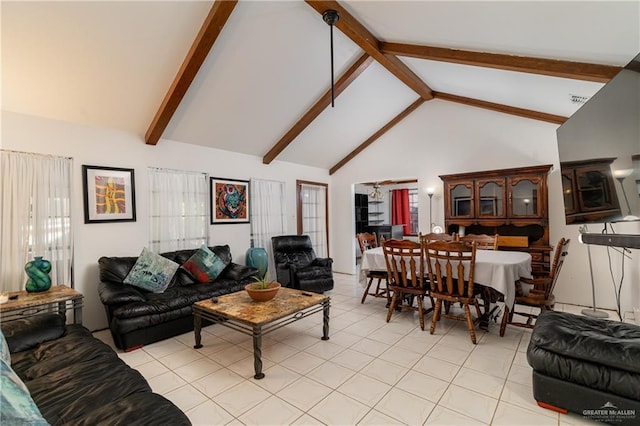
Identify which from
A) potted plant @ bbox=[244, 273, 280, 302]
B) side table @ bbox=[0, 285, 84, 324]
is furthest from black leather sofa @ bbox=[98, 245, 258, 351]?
potted plant @ bbox=[244, 273, 280, 302]

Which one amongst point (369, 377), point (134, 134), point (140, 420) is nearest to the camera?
point (140, 420)

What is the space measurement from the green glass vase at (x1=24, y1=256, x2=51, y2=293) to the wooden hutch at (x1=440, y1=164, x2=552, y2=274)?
5234 millimetres

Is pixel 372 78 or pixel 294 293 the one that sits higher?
pixel 372 78

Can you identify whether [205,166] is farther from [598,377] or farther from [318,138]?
[598,377]

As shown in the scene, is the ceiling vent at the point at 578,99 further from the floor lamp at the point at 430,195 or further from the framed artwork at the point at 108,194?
the framed artwork at the point at 108,194

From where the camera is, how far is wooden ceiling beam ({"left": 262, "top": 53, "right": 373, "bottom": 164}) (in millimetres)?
3959

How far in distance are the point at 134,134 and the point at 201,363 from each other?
2.99 m

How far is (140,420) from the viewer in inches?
50.2

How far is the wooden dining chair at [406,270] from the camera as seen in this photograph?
330 centimetres

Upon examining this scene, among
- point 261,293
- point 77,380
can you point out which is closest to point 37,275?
point 77,380

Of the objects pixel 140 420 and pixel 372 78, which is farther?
pixel 372 78

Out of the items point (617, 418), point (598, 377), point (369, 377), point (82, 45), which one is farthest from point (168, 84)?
point (617, 418)

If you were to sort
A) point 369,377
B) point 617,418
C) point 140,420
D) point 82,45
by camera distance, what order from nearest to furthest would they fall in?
point 140,420
point 617,418
point 369,377
point 82,45

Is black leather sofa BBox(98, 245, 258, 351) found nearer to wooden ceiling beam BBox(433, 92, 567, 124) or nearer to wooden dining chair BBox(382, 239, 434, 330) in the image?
wooden dining chair BBox(382, 239, 434, 330)
